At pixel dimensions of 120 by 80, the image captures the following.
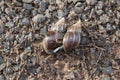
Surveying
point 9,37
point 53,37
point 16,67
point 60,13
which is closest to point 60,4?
point 60,13

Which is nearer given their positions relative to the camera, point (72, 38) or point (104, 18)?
point (72, 38)

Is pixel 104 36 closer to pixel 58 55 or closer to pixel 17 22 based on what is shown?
pixel 58 55

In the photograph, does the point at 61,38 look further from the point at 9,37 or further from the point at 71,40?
the point at 9,37

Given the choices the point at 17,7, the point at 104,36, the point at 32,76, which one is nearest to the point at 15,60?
the point at 32,76

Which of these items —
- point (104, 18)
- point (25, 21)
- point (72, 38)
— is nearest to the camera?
point (72, 38)

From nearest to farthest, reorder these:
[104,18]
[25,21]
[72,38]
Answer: [72,38] < [104,18] < [25,21]

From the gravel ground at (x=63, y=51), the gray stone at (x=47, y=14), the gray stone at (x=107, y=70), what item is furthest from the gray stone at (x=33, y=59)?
the gray stone at (x=107, y=70)

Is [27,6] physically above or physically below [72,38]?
above

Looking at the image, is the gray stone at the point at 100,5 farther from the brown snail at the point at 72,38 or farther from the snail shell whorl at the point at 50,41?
the snail shell whorl at the point at 50,41
